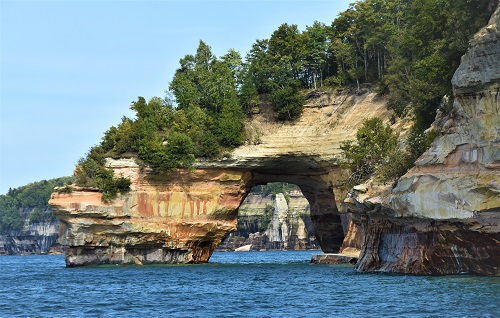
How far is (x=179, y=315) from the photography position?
105 ft

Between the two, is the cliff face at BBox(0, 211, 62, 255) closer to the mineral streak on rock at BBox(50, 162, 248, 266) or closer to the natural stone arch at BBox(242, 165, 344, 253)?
the natural stone arch at BBox(242, 165, 344, 253)

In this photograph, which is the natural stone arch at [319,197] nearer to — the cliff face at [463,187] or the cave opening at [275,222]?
the cliff face at [463,187]

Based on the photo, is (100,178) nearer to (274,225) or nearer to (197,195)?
(197,195)

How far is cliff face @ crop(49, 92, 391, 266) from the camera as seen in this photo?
65875mm

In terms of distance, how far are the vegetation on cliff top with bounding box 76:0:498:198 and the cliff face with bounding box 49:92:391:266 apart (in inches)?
53.9

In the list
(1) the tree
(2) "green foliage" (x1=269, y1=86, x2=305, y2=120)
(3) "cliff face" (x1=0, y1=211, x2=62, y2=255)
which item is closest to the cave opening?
(3) "cliff face" (x1=0, y1=211, x2=62, y2=255)

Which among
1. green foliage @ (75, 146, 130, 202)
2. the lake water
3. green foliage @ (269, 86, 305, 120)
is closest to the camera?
the lake water

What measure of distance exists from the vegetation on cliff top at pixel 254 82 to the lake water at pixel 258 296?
17572 mm

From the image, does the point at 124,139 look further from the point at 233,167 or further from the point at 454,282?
the point at 454,282

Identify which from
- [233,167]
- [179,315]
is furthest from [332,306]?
[233,167]

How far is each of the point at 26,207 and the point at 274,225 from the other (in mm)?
65662

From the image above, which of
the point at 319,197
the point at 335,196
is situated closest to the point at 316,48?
the point at 319,197

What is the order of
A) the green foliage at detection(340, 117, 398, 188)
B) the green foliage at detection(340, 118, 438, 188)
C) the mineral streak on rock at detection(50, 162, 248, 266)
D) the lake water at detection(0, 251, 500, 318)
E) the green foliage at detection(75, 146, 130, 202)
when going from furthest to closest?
the green foliage at detection(75, 146, 130, 202)
the mineral streak on rock at detection(50, 162, 248, 266)
the green foliage at detection(340, 117, 398, 188)
the green foliage at detection(340, 118, 438, 188)
the lake water at detection(0, 251, 500, 318)

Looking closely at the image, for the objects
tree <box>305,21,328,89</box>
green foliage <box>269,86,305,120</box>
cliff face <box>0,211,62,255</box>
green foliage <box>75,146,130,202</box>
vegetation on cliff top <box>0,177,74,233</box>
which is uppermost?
tree <box>305,21,328,89</box>
